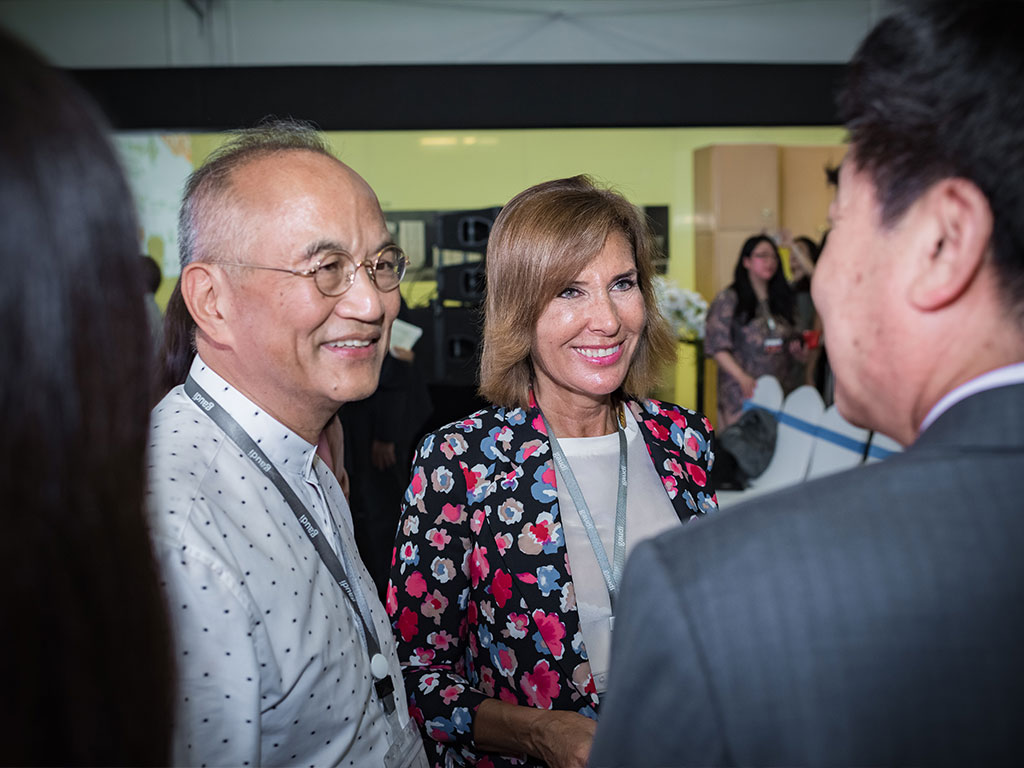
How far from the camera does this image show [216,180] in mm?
1344

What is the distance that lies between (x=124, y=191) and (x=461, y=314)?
5023mm

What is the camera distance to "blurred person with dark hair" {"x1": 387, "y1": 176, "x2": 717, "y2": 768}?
1.68m

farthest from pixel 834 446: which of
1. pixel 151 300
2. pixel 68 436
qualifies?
pixel 68 436

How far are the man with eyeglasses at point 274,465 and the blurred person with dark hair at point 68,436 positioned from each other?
52 centimetres

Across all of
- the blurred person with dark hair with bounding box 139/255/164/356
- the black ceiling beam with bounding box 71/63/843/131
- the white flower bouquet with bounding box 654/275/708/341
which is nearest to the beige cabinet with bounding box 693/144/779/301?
the white flower bouquet with bounding box 654/275/708/341

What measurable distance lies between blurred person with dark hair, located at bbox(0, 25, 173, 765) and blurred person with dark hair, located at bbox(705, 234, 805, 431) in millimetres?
5523

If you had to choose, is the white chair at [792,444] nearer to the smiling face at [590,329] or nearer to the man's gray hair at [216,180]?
the smiling face at [590,329]

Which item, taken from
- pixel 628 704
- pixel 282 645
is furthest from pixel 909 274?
pixel 282 645

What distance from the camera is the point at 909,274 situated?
71 cm

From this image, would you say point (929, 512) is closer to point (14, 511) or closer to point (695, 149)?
point (14, 511)

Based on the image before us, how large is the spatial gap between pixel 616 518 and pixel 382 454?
3200 millimetres

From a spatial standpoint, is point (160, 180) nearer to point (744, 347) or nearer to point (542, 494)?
point (744, 347)

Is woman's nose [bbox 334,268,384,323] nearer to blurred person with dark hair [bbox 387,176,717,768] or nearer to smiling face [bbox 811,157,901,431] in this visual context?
blurred person with dark hair [bbox 387,176,717,768]

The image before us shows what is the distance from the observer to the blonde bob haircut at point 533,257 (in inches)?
76.2
